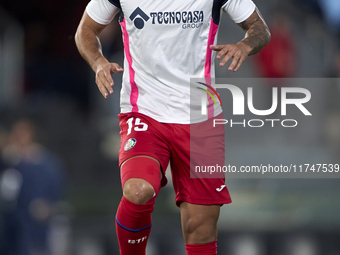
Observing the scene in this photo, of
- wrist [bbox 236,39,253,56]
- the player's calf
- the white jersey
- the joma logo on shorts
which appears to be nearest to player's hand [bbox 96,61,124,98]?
the white jersey

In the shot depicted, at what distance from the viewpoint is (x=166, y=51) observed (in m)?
2.54

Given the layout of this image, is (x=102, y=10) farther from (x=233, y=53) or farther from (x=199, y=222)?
(x=199, y=222)

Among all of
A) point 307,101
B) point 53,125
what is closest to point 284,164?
point 307,101

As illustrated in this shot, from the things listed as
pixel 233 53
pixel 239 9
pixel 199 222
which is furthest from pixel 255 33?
pixel 199 222

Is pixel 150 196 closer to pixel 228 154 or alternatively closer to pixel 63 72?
pixel 228 154

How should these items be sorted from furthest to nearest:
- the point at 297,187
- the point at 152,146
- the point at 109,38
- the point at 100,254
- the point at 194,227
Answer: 1. the point at 109,38
2. the point at 297,187
3. the point at 100,254
4. the point at 194,227
5. the point at 152,146

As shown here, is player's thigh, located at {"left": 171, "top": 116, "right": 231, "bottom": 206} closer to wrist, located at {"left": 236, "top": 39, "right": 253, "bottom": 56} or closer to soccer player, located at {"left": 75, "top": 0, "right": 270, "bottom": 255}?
soccer player, located at {"left": 75, "top": 0, "right": 270, "bottom": 255}

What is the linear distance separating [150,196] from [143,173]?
4.4 inches

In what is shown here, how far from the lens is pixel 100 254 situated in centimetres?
488

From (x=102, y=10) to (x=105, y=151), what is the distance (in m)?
3.38

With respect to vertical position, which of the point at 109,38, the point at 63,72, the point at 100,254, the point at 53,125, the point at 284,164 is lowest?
the point at 100,254

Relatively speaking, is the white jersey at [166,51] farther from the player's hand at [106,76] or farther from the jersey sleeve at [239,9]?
the player's hand at [106,76]

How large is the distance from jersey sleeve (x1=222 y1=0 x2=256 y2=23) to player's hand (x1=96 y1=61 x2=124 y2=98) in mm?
700

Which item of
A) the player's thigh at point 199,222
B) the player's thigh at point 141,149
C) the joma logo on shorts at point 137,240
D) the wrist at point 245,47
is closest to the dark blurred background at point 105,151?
the player's thigh at point 199,222
